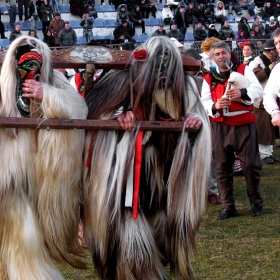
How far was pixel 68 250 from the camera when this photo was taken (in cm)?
484

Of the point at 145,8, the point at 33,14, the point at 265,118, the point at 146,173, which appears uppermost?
the point at 33,14

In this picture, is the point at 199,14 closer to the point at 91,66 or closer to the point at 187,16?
the point at 187,16

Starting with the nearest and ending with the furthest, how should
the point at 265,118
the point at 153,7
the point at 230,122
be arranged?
the point at 230,122
the point at 265,118
the point at 153,7

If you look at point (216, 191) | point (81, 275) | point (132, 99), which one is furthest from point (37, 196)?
point (216, 191)

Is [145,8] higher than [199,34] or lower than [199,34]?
higher

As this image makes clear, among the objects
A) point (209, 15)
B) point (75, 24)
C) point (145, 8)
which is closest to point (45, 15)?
point (75, 24)

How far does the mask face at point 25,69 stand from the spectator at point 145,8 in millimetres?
24404

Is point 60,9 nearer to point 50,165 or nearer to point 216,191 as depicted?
point 216,191

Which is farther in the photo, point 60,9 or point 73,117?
point 60,9

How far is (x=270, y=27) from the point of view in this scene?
85.9ft

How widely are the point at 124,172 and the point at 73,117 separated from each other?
20.6 inches

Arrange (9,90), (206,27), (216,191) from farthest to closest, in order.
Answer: (206,27) → (216,191) → (9,90)

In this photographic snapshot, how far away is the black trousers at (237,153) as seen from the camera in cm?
752

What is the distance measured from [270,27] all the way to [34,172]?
22.7 metres
